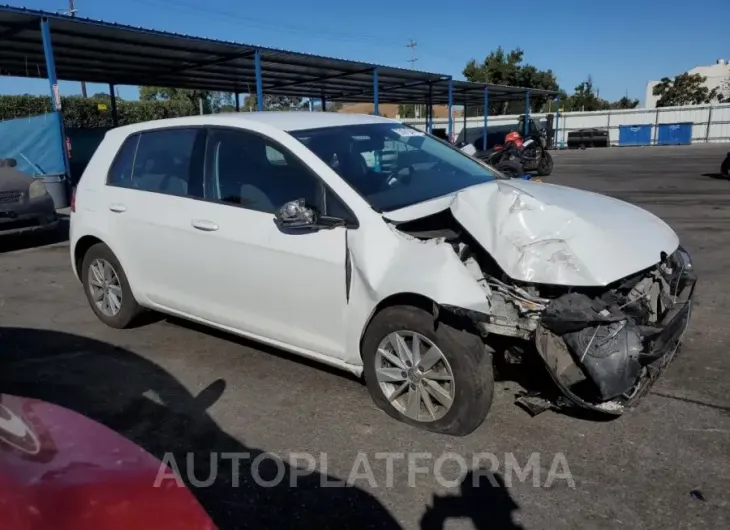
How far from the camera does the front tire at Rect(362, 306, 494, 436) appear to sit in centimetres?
314

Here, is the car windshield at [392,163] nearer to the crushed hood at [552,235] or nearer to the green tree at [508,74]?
the crushed hood at [552,235]

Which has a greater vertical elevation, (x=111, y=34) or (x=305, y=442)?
(x=111, y=34)

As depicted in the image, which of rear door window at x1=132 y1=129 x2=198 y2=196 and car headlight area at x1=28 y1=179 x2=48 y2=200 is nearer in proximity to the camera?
rear door window at x1=132 y1=129 x2=198 y2=196

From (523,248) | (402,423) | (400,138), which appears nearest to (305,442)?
(402,423)

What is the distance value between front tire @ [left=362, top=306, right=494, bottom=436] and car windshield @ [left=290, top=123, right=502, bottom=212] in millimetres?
721

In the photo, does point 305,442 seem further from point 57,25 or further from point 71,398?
point 57,25

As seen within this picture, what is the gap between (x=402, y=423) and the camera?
3.43 meters

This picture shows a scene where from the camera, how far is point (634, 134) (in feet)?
134

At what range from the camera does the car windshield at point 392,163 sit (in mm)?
3730

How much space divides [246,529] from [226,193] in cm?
226

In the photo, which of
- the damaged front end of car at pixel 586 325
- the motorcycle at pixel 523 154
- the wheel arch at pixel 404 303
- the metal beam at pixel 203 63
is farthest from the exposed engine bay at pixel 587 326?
the motorcycle at pixel 523 154

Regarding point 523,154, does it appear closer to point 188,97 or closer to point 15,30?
point 15,30

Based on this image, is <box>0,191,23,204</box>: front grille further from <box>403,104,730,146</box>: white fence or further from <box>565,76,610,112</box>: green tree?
<box>565,76,610,112</box>: green tree

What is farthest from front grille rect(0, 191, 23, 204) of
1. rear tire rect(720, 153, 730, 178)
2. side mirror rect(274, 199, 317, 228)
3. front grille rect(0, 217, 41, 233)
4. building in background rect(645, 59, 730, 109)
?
building in background rect(645, 59, 730, 109)
